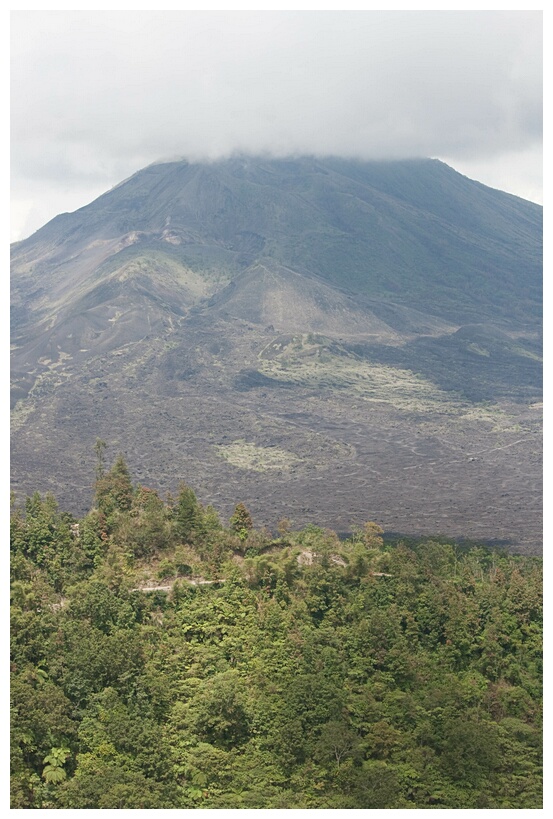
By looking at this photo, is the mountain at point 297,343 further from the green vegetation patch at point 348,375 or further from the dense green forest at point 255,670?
the dense green forest at point 255,670

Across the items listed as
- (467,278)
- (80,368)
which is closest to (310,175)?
(467,278)

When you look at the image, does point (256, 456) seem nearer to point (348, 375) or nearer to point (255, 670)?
point (348, 375)

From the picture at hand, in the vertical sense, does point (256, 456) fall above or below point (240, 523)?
below

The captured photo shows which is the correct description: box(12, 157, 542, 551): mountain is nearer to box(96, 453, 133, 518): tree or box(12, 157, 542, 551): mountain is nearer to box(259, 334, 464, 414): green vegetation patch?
box(259, 334, 464, 414): green vegetation patch

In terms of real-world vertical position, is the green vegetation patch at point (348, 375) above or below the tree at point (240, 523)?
above

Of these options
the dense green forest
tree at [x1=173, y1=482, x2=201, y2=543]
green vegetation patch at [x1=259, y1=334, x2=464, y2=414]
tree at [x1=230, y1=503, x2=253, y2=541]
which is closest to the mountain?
green vegetation patch at [x1=259, y1=334, x2=464, y2=414]

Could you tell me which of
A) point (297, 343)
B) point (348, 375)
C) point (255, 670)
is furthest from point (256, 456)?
point (255, 670)

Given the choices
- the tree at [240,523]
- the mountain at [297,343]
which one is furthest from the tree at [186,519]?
the mountain at [297,343]
